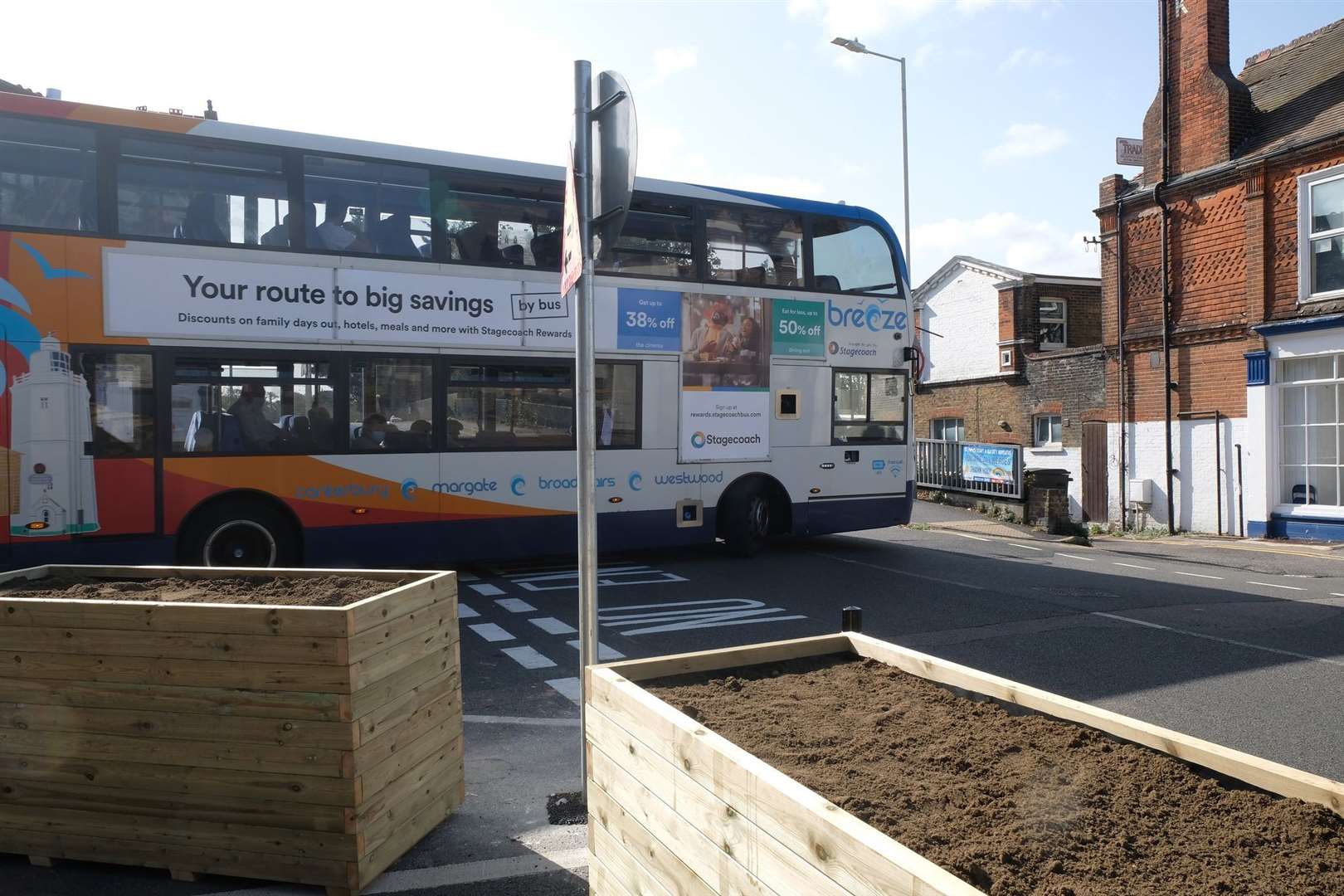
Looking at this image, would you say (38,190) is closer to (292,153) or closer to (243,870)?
(292,153)

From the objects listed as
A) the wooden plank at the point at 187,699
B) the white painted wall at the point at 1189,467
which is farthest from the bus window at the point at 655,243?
the white painted wall at the point at 1189,467

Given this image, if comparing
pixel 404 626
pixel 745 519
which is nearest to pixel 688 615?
pixel 745 519

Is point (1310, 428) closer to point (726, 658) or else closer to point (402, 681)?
point (726, 658)

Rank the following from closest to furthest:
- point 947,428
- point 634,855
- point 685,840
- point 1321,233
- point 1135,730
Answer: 1. point 685,840
2. point 1135,730
3. point 634,855
4. point 1321,233
5. point 947,428

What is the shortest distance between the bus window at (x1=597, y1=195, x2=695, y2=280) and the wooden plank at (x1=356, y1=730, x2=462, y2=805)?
7909mm

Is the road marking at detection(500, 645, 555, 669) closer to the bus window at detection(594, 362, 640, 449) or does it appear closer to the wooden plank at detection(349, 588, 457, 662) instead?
the wooden plank at detection(349, 588, 457, 662)

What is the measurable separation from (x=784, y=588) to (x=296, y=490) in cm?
531

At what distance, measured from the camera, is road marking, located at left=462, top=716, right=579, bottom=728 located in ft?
20.0

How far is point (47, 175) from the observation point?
894cm

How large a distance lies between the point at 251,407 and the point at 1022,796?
9.00 m

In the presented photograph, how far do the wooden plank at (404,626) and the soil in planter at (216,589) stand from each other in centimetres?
26

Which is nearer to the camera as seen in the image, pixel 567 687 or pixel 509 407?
pixel 567 687

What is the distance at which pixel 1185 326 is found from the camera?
2008cm

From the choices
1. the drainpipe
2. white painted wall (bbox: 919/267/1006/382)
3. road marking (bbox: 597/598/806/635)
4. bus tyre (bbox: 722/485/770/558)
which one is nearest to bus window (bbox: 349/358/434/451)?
road marking (bbox: 597/598/806/635)
